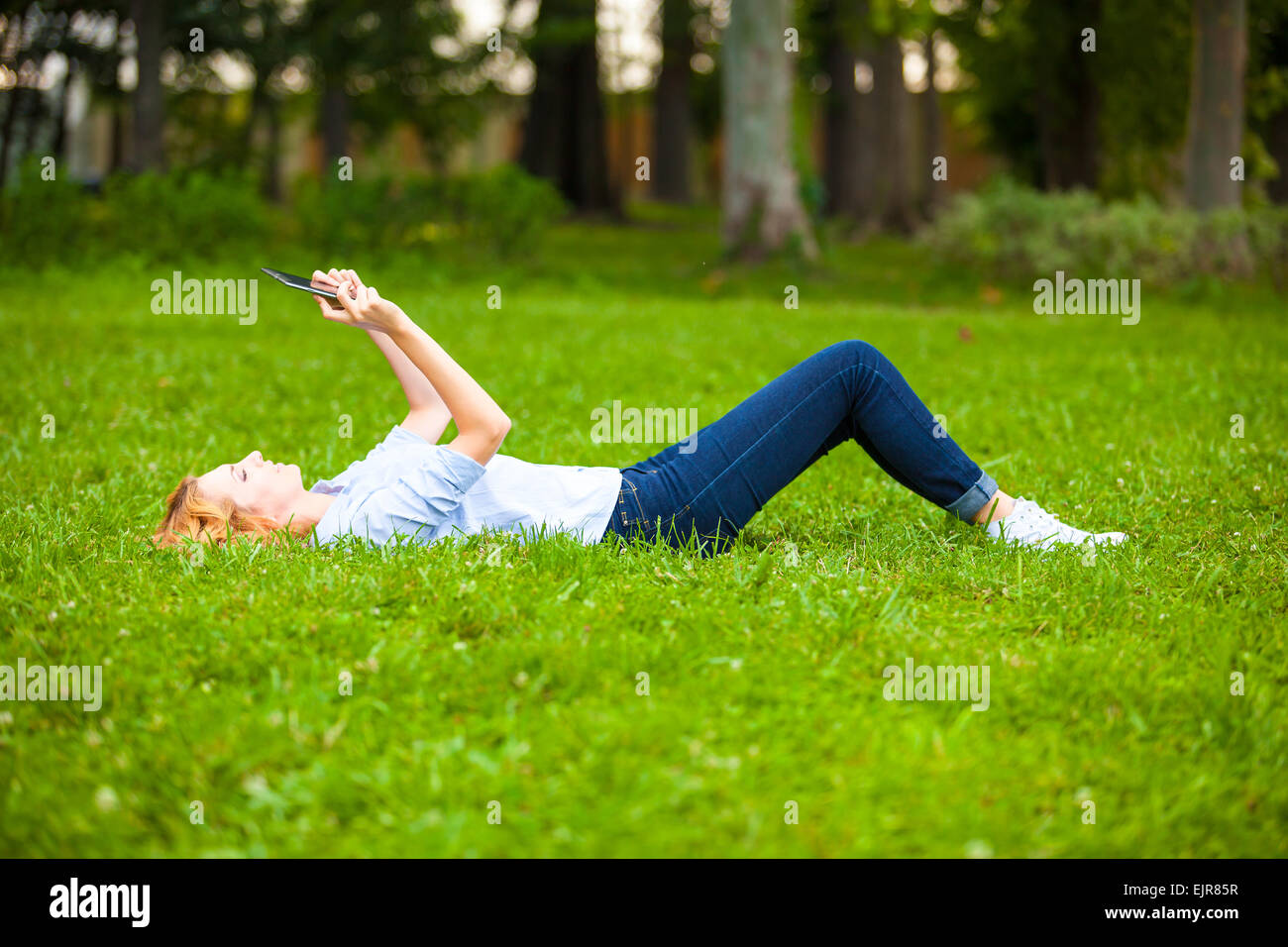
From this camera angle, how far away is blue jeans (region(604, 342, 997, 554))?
4.28 m

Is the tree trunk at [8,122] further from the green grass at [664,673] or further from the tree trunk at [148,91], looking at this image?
the green grass at [664,673]

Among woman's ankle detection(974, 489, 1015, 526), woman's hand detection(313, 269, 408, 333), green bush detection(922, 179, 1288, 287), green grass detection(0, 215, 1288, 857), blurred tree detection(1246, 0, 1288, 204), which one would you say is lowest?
green grass detection(0, 215, 1288, 857)

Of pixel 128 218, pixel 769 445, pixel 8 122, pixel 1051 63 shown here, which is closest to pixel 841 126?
pixel 1051 63

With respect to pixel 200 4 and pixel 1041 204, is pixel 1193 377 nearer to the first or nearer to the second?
pixel 1041 204

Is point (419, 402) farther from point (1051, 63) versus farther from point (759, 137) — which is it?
point (1051, 63)

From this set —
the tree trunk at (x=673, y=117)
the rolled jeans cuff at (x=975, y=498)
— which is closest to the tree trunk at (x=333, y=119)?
the tree trunk at (x=673, y=117)

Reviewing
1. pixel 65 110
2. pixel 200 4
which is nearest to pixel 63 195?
pixel 200 4

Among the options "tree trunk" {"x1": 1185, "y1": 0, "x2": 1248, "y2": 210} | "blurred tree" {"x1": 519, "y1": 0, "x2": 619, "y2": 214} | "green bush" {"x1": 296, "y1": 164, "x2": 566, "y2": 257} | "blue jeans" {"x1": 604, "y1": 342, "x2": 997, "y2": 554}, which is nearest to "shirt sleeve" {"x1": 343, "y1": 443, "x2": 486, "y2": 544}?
"blue jeans" {"x1": 604, "y1": 342, "x2": 997, "y2": 554}

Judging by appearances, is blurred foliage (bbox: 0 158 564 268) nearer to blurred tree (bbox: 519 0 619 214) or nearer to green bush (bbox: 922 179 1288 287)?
green bush (bbox: 922 179 1288 287)

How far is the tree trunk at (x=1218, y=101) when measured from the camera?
49.7 ft

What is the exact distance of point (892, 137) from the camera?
95.2 ft

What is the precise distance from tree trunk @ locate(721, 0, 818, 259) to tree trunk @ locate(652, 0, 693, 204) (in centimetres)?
1304

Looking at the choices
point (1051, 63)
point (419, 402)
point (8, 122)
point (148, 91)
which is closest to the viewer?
point (419, 402)

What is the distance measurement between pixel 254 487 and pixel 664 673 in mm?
1927
